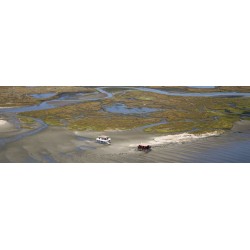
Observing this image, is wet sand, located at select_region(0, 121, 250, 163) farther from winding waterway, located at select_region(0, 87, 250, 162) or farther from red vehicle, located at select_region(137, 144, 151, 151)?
red vehicle, located at select_region(137, 144, 151, 151)

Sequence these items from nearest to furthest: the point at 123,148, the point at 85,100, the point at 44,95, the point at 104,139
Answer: the point at 123,148 < the point at 104,139 < the point at 85,100 < the point at 44,95

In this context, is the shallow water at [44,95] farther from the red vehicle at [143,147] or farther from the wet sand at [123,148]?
the red vehicle at [143,147]

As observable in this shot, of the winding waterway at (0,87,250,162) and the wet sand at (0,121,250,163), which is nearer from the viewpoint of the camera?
the wet sand at (0,121,250,163)

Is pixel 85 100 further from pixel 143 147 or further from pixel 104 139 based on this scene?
pixel 143 147

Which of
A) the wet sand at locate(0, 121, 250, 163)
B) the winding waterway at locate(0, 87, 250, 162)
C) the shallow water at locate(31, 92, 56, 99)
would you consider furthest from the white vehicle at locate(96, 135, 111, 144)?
the shallow water at locate(31, 92, 56, 99)

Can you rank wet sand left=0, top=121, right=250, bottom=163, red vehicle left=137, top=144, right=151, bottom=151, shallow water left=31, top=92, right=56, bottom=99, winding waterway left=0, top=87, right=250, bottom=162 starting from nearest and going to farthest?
wet sand left=0, top=121, right=250, bottom=163 → red vehicle left=137, top=144, right=151, bottom=151 → winding waterway left=0, top=87, right=250, bottom=162 → shallow water left=31, top=92, right=56, bottom=99

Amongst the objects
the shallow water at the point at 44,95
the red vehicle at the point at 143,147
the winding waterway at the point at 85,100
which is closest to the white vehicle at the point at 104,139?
the winding waterway at the point at 85,100

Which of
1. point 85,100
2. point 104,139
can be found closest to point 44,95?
point 85,100

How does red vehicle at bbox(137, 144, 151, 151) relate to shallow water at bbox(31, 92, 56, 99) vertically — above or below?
below
